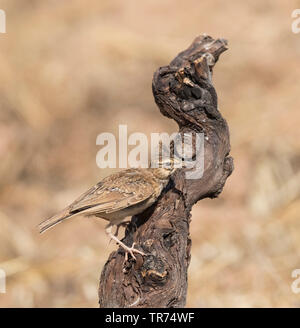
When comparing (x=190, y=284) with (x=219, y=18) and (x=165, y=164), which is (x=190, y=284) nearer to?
(x=165, y=164)

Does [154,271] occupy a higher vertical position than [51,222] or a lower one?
lower

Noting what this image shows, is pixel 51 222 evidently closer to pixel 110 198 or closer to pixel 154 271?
pixel 110 198

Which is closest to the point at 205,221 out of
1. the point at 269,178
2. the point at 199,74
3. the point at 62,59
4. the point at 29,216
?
the point at 269,178

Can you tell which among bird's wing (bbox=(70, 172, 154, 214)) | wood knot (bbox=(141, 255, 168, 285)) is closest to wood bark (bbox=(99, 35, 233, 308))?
wood knot (bbox=(141, 255, 168, 285))

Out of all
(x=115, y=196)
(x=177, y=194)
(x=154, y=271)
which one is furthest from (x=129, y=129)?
(x=154, y=271)

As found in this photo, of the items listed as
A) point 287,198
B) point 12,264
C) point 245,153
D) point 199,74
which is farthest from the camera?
point 245,153

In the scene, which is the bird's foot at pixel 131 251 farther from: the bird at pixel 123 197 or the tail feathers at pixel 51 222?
the tail feathers at pixel 51 222

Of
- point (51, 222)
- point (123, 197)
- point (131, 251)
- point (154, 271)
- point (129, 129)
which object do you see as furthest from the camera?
point (129, 129)
